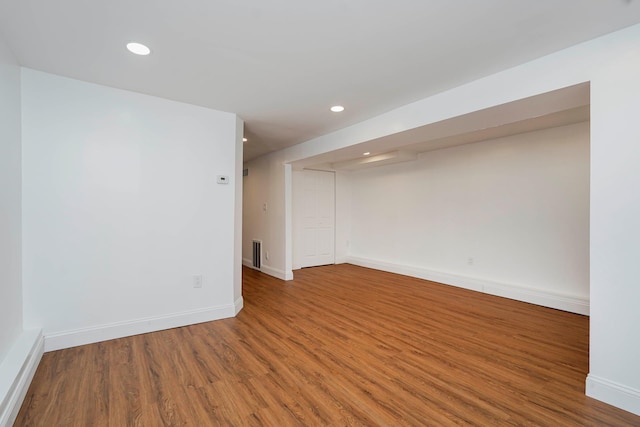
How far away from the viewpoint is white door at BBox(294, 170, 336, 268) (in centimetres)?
650

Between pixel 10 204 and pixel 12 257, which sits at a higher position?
pixel 10 204

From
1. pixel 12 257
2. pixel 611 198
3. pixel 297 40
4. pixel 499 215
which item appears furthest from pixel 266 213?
pixel 611 198

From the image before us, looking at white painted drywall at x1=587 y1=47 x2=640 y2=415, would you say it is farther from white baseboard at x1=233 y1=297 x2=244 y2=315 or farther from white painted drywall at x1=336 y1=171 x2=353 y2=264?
white painted drywall at x1=336 y1=171 x2=353 y2=264

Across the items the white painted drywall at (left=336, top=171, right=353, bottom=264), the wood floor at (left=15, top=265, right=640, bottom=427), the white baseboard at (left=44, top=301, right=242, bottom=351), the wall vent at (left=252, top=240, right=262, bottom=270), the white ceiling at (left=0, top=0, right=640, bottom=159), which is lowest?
the wood floor at (left=15, top=265, right=640, bottom=427)

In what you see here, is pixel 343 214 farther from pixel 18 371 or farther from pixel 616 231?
pixel 18 371

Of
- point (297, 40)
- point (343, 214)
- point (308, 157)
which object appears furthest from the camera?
point (343, 214)

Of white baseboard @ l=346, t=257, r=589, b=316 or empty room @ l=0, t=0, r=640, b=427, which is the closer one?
empty room @ l=0, t=0, r=640, b=427

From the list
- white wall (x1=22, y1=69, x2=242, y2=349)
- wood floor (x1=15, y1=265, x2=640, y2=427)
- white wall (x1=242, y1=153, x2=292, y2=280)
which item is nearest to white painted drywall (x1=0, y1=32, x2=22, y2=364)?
white wall (x1=22, y1=69, x2=242, y2=349)

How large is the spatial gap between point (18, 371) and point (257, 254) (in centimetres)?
436

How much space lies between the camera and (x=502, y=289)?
437 cm

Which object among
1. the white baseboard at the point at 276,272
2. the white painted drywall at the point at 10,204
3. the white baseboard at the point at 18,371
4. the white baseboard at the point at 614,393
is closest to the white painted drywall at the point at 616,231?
the white baseboard at the point at 614,393

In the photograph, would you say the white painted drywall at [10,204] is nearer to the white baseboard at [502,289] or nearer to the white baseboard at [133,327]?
the white baseboard at [133,327]

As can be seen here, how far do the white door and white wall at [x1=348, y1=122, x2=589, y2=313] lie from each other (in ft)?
3.72

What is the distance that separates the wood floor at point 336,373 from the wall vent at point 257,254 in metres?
2.48
